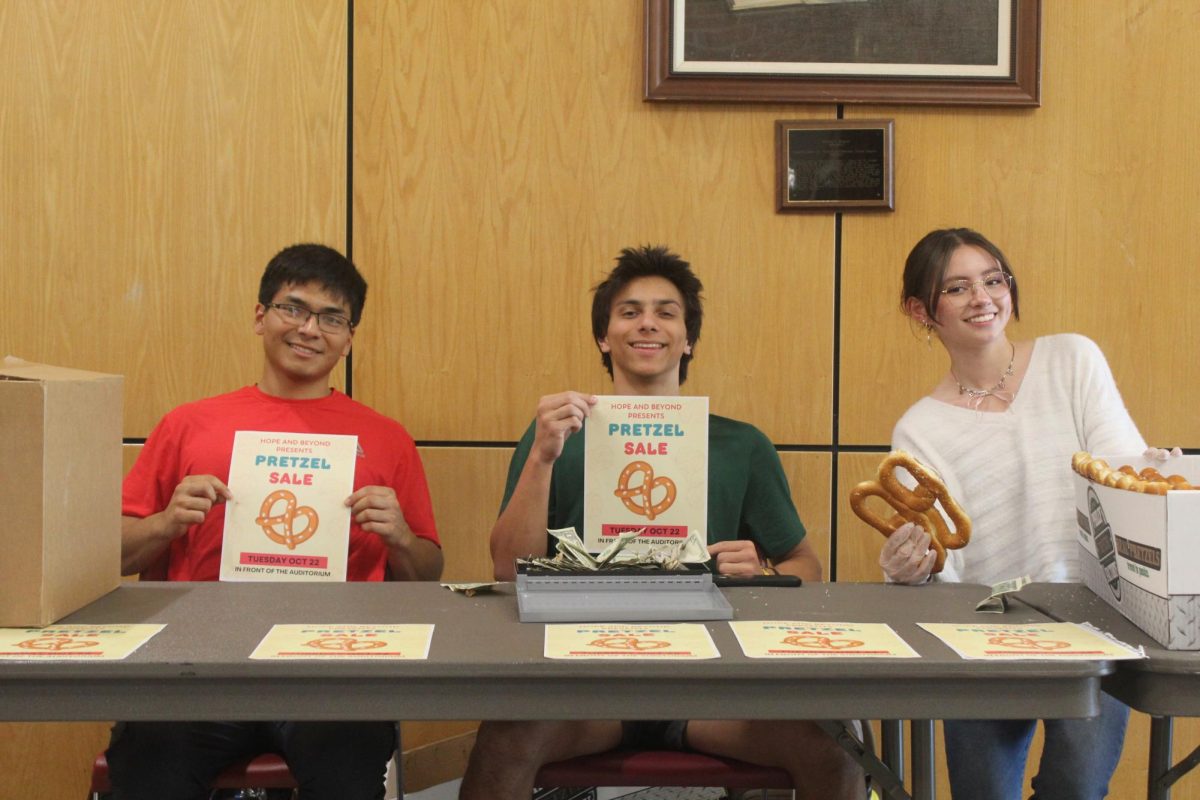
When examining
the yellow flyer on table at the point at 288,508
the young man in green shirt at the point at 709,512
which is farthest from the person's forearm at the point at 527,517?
the yellow flyer on table at the point at 288,508

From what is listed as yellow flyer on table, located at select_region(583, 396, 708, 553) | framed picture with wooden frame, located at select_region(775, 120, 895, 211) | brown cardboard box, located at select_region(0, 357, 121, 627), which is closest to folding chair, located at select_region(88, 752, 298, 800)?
brown cardboard box, located at select_region(0, 357, 121, 627)

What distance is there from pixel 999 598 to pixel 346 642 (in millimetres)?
1050

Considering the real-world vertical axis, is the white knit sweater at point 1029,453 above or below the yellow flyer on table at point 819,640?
above

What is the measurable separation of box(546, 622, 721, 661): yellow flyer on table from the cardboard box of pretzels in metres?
0.61

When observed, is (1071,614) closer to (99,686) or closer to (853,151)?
(99,686)

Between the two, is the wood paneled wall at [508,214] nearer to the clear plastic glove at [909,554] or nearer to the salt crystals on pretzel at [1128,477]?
the clear plastic glove at [909,554]

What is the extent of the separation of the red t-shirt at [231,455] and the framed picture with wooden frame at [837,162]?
132 centimetres

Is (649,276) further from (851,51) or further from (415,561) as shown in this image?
(851,51)

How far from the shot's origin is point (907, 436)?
235 centimetres

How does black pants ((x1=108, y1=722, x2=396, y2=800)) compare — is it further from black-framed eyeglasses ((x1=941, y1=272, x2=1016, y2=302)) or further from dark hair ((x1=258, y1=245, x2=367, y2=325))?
black-framed eyeglasses ((x1=941, y1=272, x2=1016, y2=302))

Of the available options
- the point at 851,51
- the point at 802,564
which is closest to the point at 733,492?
the point at 802,564

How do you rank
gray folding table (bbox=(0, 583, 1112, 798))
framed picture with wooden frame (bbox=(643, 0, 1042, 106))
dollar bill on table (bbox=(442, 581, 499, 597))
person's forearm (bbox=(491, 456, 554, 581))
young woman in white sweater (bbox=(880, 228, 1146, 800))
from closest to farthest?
1. gray folding table (bbox=(0, 583, 1112, 798))
2. dollar bill on table (bbox=(442, 581, 499, 597))
3. young woman in white sweater (bbox=(880, 228, 1146, 800))
4. person's forearm (bbox=(491, 456, 554, 581))
5. framed picture with wooden frame (bbox=(643, 0, 1042, 106))

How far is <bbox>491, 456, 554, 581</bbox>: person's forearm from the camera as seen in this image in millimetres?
2289

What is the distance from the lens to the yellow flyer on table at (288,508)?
2.19 meters
